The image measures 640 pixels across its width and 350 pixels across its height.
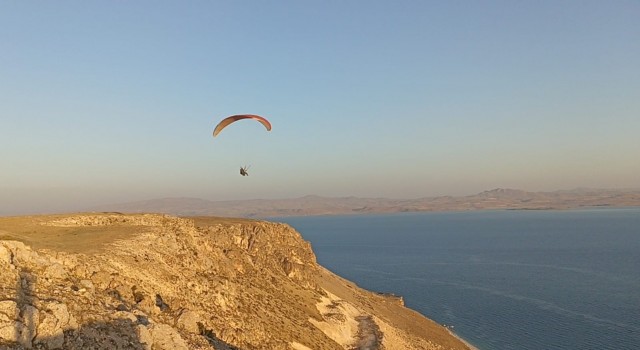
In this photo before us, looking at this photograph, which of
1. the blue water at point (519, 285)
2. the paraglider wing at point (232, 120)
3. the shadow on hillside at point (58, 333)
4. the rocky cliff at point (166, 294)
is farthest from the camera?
the blue water at point (519, 285)

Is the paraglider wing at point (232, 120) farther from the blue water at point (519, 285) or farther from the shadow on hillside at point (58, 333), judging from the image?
the blue water at point (519, 285)

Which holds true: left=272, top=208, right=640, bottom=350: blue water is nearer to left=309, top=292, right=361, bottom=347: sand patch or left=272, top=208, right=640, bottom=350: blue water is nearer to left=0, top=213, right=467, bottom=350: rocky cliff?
left=0, top=213, right=467, bottom=350: rocky cliff

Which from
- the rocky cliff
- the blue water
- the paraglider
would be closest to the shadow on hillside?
the rocky cliff

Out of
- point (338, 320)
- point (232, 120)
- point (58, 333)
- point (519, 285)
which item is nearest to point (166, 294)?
point (58, 333)

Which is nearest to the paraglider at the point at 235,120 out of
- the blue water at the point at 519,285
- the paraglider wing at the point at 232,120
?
the paraglider wing at the point at 232,120

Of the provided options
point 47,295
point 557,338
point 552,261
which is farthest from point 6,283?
point 552,261

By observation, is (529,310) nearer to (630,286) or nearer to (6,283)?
(630,286)

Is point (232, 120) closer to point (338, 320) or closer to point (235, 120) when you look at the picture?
point (235, 120)
